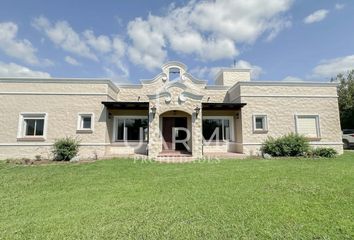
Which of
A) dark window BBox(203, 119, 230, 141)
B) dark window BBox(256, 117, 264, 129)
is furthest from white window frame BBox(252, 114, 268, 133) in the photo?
dark window BBox(203, 119, 230, 141)

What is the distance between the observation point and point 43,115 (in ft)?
48.4

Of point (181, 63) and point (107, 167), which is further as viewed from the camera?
point (181, 63)

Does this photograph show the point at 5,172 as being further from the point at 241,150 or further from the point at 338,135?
the point at 338,135

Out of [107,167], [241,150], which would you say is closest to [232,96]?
[241,150]

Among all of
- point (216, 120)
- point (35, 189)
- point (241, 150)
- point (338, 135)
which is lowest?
point (35, 189)

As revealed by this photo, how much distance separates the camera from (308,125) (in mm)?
16094

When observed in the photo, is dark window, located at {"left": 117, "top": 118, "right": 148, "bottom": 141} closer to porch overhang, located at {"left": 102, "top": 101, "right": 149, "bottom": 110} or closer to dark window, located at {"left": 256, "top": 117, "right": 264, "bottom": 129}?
porch overhang, located at {"left": 102, "top": 101, "right": 149, "bottom": 110}

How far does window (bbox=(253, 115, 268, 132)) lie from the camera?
15547mm

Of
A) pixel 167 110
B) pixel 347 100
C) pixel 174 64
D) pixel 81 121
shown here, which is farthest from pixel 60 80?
pixel 347 100

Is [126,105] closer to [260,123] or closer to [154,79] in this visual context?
[154,79]

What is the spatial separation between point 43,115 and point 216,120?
1349 centimetres

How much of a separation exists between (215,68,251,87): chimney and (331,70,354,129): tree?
15.2m

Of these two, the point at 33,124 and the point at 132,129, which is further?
the point at 132,129

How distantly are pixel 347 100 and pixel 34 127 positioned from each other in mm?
34821
